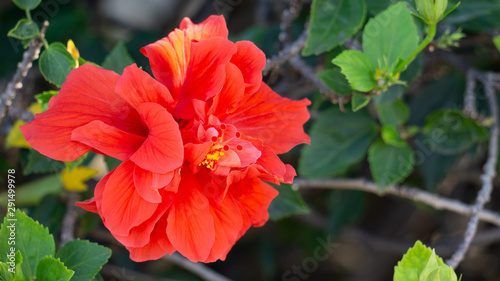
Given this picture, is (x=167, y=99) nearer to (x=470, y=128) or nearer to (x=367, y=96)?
(x=367, y=96)

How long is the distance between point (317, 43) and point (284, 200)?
35 cm

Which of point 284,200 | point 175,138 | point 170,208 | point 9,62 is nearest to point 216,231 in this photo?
point 170,208

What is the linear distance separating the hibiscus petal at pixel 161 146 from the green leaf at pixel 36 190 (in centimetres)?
77

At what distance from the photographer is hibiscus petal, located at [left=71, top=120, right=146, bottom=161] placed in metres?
0.68

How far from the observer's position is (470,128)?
1307 mm

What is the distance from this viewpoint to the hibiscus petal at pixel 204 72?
2.43 feet

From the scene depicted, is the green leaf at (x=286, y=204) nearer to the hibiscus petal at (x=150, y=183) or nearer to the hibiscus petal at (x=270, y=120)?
the hibiscus petal at (x=270, y=120)

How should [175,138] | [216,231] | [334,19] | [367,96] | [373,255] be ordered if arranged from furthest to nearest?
[373,255], [334,19], [367,96], [216,231], [175,138]

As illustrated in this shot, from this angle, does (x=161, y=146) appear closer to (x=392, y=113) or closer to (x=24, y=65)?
(x=24, y=65)

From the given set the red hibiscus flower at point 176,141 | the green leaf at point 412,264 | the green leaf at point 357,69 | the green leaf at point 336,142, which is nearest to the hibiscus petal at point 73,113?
the red hibiscus flower at point 176,141

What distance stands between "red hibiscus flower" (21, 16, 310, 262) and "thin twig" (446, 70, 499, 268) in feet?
1.42

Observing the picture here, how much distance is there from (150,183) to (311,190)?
57.8 inches

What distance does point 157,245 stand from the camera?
0.78m

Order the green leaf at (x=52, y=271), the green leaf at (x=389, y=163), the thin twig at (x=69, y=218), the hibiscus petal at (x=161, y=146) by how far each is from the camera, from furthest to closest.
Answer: the green leaf at (x=389, y=163) → the thin twig at (x=69, y=218) → the green leaf at (x=52, y=271) → the hibiscus petal at (x=161, y=146)
